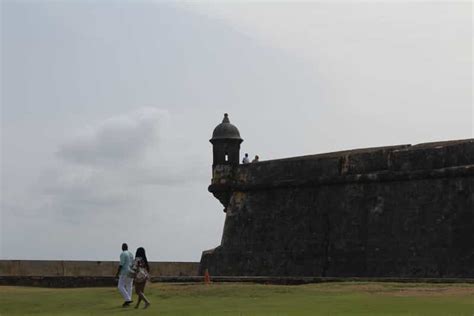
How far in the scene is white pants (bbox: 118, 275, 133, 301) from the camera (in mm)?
13805

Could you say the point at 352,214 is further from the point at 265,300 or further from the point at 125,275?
the point at 125,275

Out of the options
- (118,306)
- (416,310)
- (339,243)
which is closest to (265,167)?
(339,243)

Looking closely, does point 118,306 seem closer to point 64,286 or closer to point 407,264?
point 64,286

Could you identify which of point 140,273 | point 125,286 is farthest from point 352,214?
point 140,273

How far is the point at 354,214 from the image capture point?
2095 cm

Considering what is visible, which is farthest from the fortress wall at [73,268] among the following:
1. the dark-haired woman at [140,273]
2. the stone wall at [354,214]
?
the dark-haired woman at [140,273]

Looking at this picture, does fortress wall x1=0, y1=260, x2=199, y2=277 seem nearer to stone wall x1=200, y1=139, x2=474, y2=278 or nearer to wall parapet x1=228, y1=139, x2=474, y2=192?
stone wall x1=200, y1=139, x2=474, y2=278

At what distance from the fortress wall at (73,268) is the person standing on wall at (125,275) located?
36.1ft

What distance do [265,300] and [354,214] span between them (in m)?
7.67

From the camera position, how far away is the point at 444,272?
1858 cm

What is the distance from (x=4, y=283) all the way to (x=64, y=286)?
1.96 metres

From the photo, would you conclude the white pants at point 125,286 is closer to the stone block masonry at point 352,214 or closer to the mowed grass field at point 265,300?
the mowed grass field at point 265,300

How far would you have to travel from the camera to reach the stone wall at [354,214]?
1892 cm

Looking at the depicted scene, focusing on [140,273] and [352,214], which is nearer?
[140,273]
